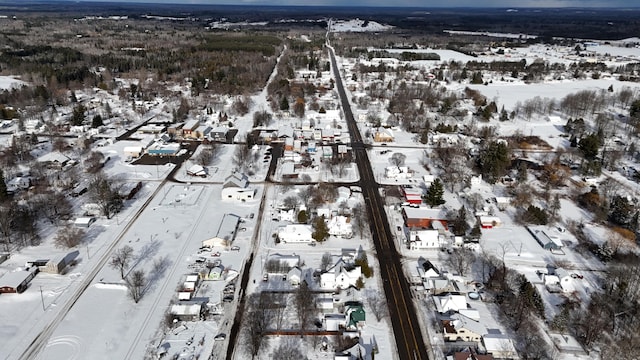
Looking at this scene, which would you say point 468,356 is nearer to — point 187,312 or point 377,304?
point 377,304

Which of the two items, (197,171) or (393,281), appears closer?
(393,281)

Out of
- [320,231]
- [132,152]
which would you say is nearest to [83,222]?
[132,152]

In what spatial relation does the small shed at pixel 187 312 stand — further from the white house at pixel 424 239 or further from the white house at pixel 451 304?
the white house at pixel 424 239

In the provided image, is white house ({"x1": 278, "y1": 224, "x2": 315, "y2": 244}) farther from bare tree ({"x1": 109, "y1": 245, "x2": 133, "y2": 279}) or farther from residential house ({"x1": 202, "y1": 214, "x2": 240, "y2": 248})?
bare tree ({"x1": 109, "y1": 245, "x2": 133, "y2": 279})

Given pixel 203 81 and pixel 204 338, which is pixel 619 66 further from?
pixel 204 338

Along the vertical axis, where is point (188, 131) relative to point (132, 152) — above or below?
above

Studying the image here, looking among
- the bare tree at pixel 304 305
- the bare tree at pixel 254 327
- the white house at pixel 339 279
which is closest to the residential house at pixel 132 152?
the bare tree at pixel 254 327
